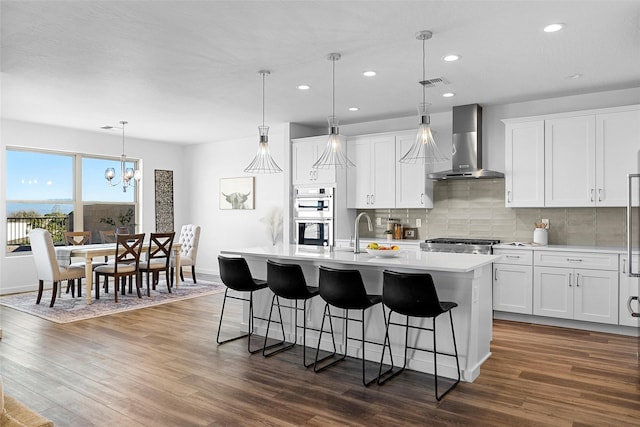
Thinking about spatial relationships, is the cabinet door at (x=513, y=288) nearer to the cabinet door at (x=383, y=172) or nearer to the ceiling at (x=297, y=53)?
the cabinet door at (x=383, y=172)

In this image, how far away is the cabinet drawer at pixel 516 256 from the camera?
5160 mm

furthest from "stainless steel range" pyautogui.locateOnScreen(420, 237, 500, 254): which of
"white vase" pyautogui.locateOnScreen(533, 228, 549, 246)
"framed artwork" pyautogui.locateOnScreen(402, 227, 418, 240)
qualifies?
"framed artwork" pyautogui.locateOnScreen(402, 227, 418, 240)

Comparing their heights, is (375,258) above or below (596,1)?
below

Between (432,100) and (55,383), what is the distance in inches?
193

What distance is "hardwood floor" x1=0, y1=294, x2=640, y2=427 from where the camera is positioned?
283 centimetres

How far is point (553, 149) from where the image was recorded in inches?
205

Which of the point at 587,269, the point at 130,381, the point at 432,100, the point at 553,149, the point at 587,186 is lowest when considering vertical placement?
the point at 130,381

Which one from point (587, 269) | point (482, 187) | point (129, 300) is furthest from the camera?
point (129, 300)

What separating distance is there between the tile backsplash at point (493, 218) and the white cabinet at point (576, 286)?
600mm

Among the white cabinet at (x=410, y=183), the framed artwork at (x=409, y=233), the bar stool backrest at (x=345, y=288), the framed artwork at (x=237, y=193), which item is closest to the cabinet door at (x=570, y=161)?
the white cabinet at (x=410, y=183)

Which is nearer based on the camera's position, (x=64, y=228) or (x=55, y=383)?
(x=55, y=383)

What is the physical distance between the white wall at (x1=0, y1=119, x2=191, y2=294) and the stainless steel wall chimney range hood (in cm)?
580

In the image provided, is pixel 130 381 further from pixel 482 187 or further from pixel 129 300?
pixel 482 187

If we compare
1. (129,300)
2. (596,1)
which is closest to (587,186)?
(596,1)
